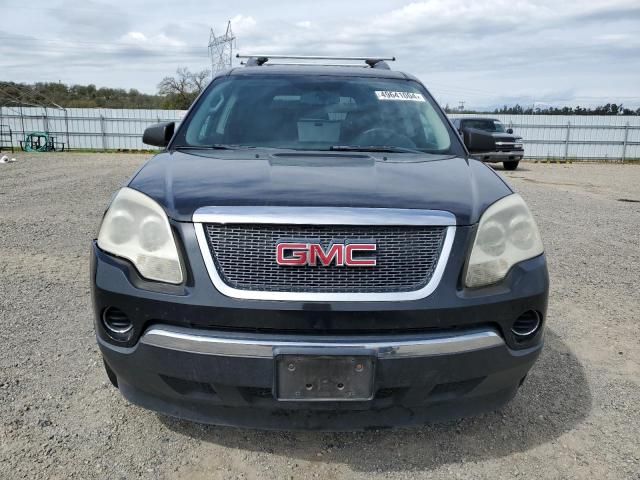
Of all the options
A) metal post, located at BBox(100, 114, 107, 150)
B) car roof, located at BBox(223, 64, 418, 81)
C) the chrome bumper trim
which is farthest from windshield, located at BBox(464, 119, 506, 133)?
metal post, located at BBox(100, 114, 107, 150)

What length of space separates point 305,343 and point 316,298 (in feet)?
0.53

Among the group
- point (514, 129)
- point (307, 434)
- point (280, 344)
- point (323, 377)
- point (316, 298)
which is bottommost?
point (307, 434)

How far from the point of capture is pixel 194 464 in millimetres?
2232

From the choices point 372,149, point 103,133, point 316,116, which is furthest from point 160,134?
point 103,133

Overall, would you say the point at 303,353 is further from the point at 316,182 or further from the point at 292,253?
the point at 316,182

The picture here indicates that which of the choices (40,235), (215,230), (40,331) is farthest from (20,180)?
(215,230)

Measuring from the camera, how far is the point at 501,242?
2150 millimetres

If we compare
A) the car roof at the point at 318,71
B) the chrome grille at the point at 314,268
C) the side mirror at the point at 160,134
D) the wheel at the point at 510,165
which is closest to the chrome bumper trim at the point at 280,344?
the chrome grille at the point at 314,268

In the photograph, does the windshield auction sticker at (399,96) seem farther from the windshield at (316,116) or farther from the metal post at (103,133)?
the metal post at (103,133)

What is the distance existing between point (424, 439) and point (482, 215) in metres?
1.04

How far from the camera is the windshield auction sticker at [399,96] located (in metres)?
3.46

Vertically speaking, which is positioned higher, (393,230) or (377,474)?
(393,230)

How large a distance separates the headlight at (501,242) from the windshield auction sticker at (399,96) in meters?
1.38

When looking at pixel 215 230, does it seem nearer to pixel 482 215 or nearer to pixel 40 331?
pixel 482 215
